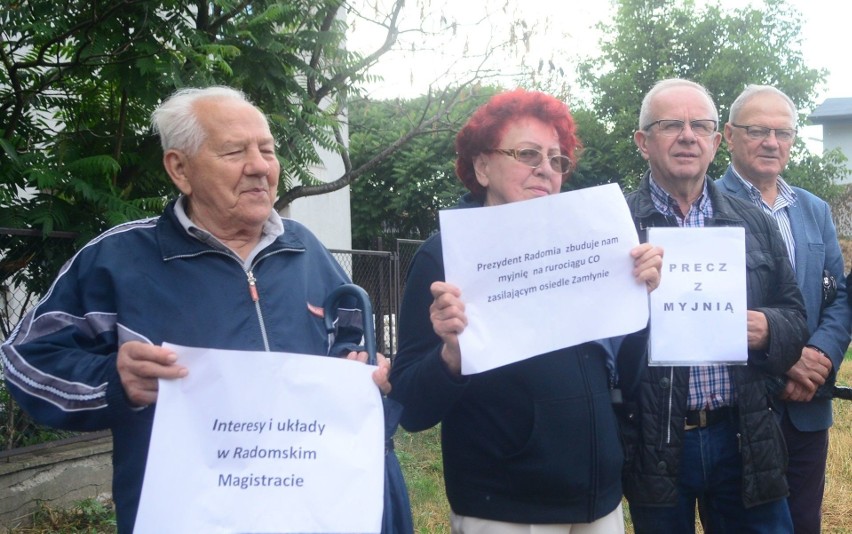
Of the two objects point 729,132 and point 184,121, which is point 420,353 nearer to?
point 184,121

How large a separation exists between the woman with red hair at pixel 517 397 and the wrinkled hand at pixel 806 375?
827mm

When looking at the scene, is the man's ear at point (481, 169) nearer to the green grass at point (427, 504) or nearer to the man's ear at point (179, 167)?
the man's ear at point (179, 167)

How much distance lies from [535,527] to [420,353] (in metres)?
0.59

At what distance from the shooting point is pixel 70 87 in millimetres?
4973

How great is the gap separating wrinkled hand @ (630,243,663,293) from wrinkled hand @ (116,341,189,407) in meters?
1.21

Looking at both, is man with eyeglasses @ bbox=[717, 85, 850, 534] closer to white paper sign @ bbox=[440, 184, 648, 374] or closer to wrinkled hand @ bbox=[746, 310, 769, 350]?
wrinkled hand @ bbox=[746, 310, 769, 350]

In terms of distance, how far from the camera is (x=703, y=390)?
109 inches

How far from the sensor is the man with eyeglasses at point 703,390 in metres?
2.69

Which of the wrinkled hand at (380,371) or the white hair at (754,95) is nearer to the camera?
the wrinkled hand at (380,371)

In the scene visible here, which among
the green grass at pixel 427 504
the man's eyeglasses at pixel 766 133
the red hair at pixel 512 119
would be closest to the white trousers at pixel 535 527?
the red hair at pixel 512 119

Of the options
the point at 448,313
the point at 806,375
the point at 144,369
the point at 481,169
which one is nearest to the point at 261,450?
the point at 144,369

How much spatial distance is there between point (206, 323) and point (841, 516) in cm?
481

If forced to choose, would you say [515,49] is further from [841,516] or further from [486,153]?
[486,153]

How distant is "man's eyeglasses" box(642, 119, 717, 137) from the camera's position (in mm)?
2867
